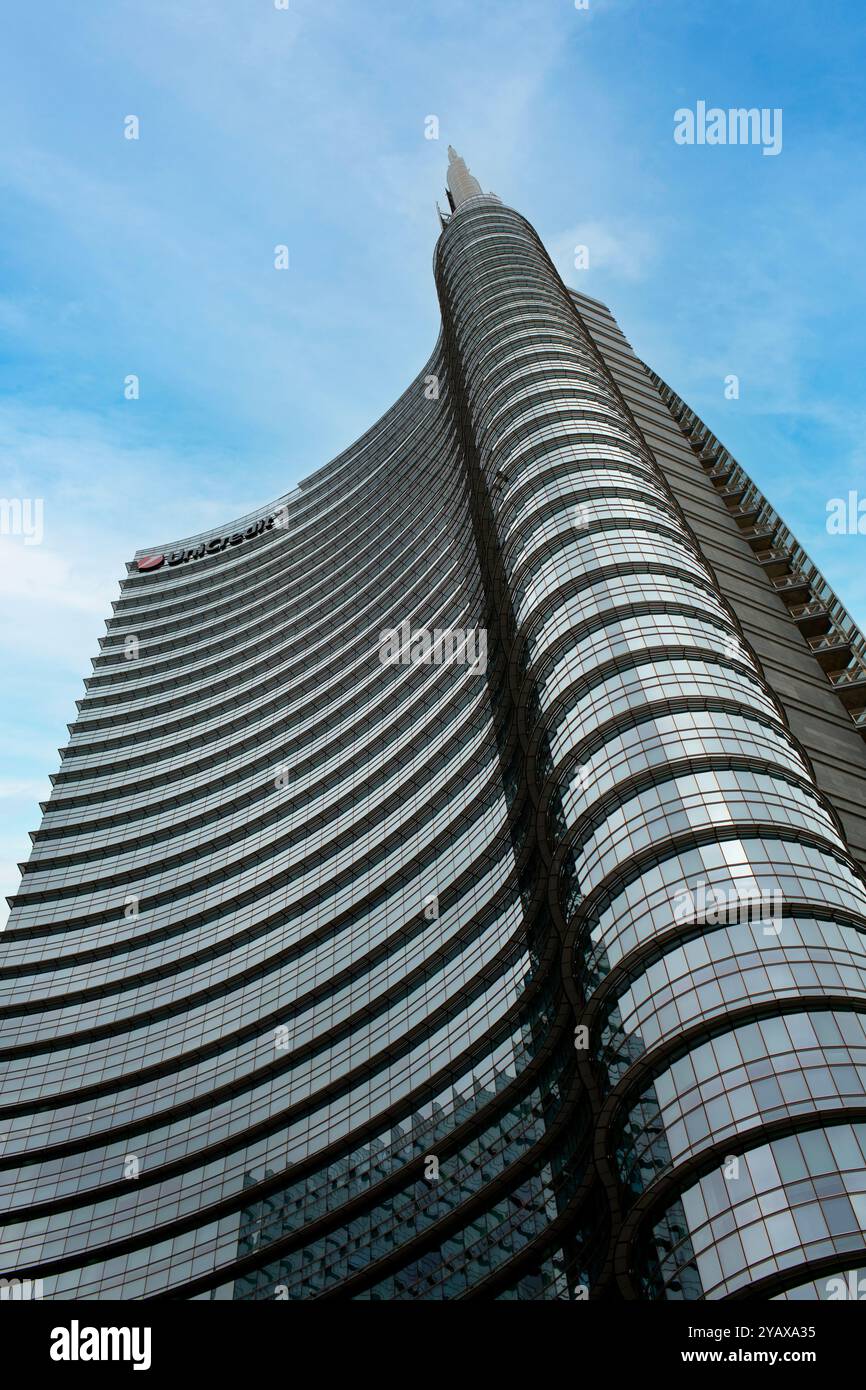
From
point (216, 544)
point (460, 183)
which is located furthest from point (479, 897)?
point (460, 183)

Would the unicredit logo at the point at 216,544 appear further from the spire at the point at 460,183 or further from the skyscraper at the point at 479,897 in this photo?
the spire at the point at 460,183

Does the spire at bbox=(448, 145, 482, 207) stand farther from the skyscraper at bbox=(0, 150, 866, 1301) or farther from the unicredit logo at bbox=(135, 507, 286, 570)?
the unicredit logo at bbox=(135, 507, 286, 570)

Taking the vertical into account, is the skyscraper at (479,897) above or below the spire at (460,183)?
below

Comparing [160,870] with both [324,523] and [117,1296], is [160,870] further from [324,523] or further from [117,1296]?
[324,523]

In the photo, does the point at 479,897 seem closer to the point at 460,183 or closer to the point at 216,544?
the point at 216,544

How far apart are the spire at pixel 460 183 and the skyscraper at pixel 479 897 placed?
22.1 metres

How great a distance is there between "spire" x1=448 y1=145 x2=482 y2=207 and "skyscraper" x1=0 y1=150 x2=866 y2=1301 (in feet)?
72.6

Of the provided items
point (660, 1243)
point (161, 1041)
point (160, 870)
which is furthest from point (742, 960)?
point (160, 870)

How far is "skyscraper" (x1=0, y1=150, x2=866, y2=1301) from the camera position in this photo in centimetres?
3338

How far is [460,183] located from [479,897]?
10396cm

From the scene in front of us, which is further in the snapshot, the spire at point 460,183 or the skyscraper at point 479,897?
the spire at point 460,183

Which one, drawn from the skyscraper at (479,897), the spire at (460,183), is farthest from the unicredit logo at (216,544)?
the spire at (460,183)

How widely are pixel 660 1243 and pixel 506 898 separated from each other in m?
27.1

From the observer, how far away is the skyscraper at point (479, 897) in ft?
109
